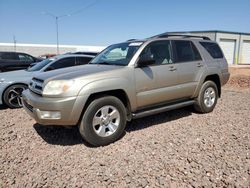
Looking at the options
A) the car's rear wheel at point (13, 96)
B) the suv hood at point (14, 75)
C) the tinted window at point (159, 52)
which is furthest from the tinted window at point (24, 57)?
the tinted window at point (159, 52)

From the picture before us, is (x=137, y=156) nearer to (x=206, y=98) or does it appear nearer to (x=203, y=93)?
(x=203, y=93)

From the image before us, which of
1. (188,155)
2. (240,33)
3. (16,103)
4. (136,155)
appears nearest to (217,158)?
(188,155)

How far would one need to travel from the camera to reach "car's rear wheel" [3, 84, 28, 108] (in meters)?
6.65

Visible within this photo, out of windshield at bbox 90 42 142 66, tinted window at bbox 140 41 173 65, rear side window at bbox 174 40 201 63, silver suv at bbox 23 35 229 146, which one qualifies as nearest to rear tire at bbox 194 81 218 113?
silver suv at bbox 23 35 229 146

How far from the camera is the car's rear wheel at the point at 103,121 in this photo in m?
3.84

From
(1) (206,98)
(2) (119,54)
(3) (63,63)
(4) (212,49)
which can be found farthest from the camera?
(3) (63,63)

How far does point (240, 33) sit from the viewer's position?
3161 cm

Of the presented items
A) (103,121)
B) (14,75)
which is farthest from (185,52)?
(14,75)

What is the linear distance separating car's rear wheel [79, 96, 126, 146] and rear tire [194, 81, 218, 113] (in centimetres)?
237

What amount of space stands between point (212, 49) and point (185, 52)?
1207 millimetres

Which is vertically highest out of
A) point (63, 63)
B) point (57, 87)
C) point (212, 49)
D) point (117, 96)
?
point (212, 49)

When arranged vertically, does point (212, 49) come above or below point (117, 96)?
above

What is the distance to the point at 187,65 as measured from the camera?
17.3 ft

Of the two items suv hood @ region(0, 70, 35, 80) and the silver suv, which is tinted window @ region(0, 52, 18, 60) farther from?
the silver suv
